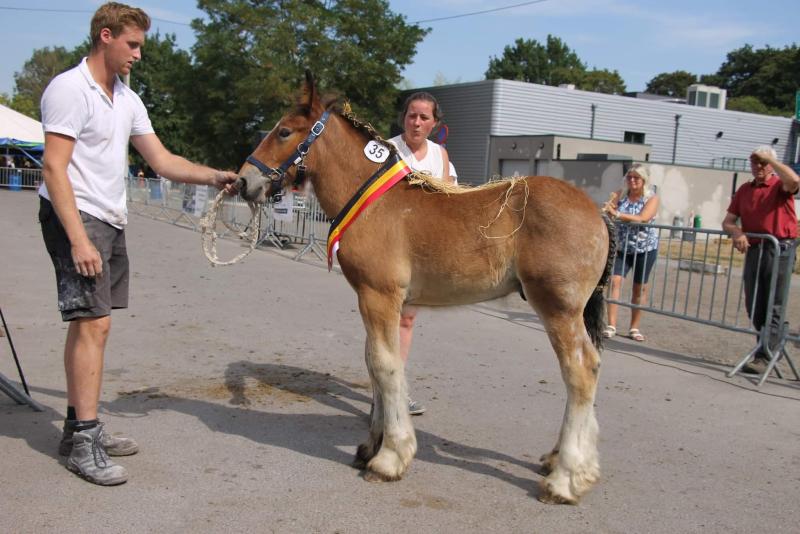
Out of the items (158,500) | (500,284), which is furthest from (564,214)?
(158,500)

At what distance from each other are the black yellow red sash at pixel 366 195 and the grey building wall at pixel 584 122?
28595 mm

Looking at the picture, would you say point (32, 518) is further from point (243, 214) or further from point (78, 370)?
point (243, 214)

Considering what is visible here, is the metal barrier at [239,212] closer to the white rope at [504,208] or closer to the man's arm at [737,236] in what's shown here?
the white rope at [504,208]

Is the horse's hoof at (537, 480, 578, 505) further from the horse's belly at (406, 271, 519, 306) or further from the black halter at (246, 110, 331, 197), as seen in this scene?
the black halter at (246, 110, 331, 197)

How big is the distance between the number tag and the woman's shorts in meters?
4.90

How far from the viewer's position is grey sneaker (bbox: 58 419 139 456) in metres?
3.94

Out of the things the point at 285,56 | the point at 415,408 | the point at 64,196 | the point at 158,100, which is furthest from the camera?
the point at 158,100

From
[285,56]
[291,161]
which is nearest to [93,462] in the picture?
[291,161]

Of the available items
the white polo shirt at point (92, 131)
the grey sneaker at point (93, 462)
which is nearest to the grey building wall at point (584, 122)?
the white polo shirt at point (92, 131)

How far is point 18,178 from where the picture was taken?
1398 inches

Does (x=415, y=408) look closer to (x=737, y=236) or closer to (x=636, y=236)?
(x=737, y=236)

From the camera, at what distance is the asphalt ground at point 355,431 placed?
3.44 metres

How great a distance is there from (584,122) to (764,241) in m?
31.0

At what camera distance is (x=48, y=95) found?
11.5 feet
